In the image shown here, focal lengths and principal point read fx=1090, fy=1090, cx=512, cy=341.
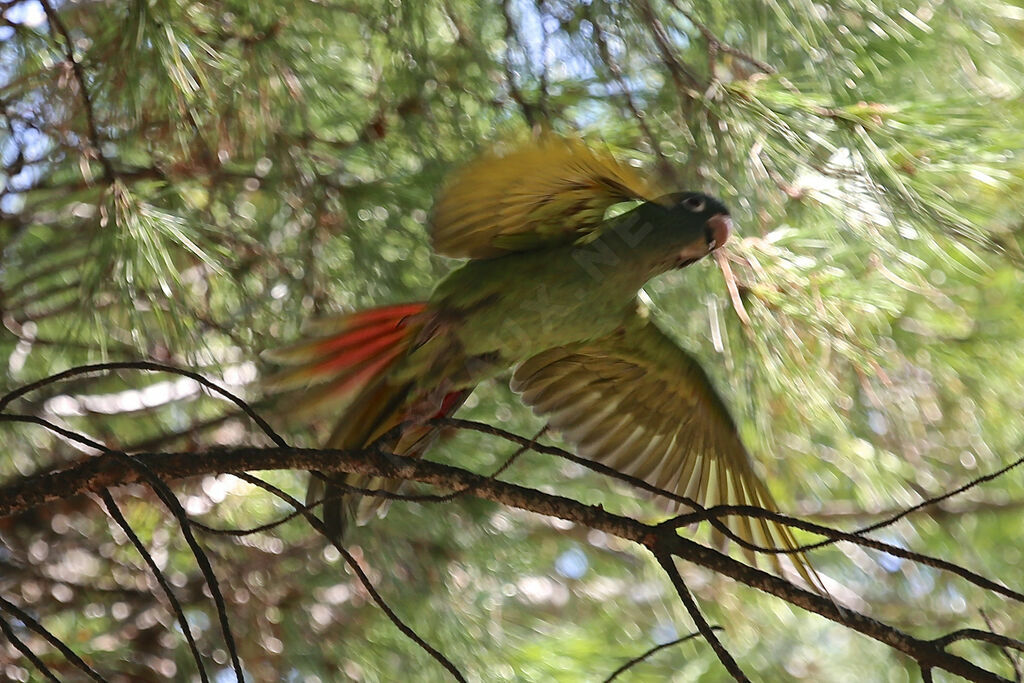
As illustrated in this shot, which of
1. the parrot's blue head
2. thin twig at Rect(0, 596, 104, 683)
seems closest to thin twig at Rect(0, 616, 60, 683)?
thin twig at Rect(0, 596, 104, 683)

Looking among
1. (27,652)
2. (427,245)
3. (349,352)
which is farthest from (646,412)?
(27,652)

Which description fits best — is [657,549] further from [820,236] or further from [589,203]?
[820,236]

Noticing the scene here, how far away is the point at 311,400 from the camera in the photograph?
1.39 metres

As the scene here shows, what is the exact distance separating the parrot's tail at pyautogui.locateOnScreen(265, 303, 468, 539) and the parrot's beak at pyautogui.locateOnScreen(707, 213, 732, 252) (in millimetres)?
374

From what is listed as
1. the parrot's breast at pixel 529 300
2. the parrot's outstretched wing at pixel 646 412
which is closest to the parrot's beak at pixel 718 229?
the parrot's breast at pixel 529 300

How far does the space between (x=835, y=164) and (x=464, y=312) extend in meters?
0.50

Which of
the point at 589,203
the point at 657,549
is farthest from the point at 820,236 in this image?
the point at 657,549

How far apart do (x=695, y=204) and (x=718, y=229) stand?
0.13 ft

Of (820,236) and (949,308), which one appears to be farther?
(949,308)

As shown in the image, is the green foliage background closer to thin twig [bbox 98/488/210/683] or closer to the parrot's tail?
the parrot's tail

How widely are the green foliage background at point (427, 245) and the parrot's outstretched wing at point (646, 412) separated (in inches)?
2.3

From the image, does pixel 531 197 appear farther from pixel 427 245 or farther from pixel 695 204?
pixel 427 245

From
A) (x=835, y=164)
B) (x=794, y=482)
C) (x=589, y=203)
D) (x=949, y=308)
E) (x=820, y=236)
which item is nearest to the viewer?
(x=589, y=203)

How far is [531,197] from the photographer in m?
1.23
